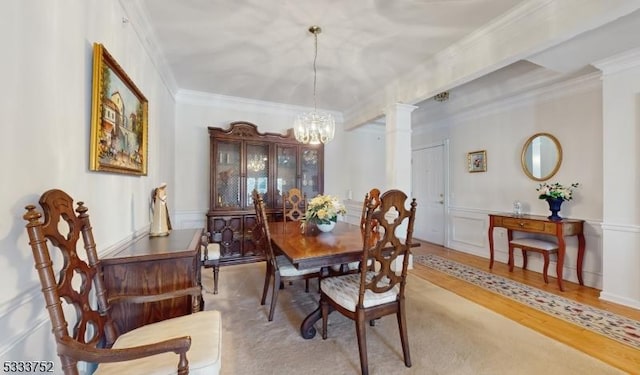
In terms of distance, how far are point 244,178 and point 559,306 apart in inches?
160

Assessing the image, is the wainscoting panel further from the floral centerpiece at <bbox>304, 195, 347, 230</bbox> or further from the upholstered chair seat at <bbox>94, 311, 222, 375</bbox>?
the upholstered chair seat at <bbox>94, 311, 222, 375</bbox>

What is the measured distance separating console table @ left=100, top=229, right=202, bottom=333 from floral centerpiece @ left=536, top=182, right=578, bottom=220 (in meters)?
3.89

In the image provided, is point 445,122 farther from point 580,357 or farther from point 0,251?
point 0,251

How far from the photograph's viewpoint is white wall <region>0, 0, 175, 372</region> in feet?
2.95

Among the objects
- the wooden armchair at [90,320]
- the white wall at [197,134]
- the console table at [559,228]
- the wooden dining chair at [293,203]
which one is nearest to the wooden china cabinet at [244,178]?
the white wall at [197,134]

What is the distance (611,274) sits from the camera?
272 centimetres

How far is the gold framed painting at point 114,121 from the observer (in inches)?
56.5

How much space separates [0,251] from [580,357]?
3162 millimetres

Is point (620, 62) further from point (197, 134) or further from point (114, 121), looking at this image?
point (197, 134)

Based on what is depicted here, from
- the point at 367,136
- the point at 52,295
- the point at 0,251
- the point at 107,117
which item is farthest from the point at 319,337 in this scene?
the point at 367,136

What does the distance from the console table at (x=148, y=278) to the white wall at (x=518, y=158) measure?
4.26m

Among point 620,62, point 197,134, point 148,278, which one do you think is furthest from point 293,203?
point 620,62

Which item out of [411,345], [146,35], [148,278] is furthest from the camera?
[146,35]

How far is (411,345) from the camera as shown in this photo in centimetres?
198
